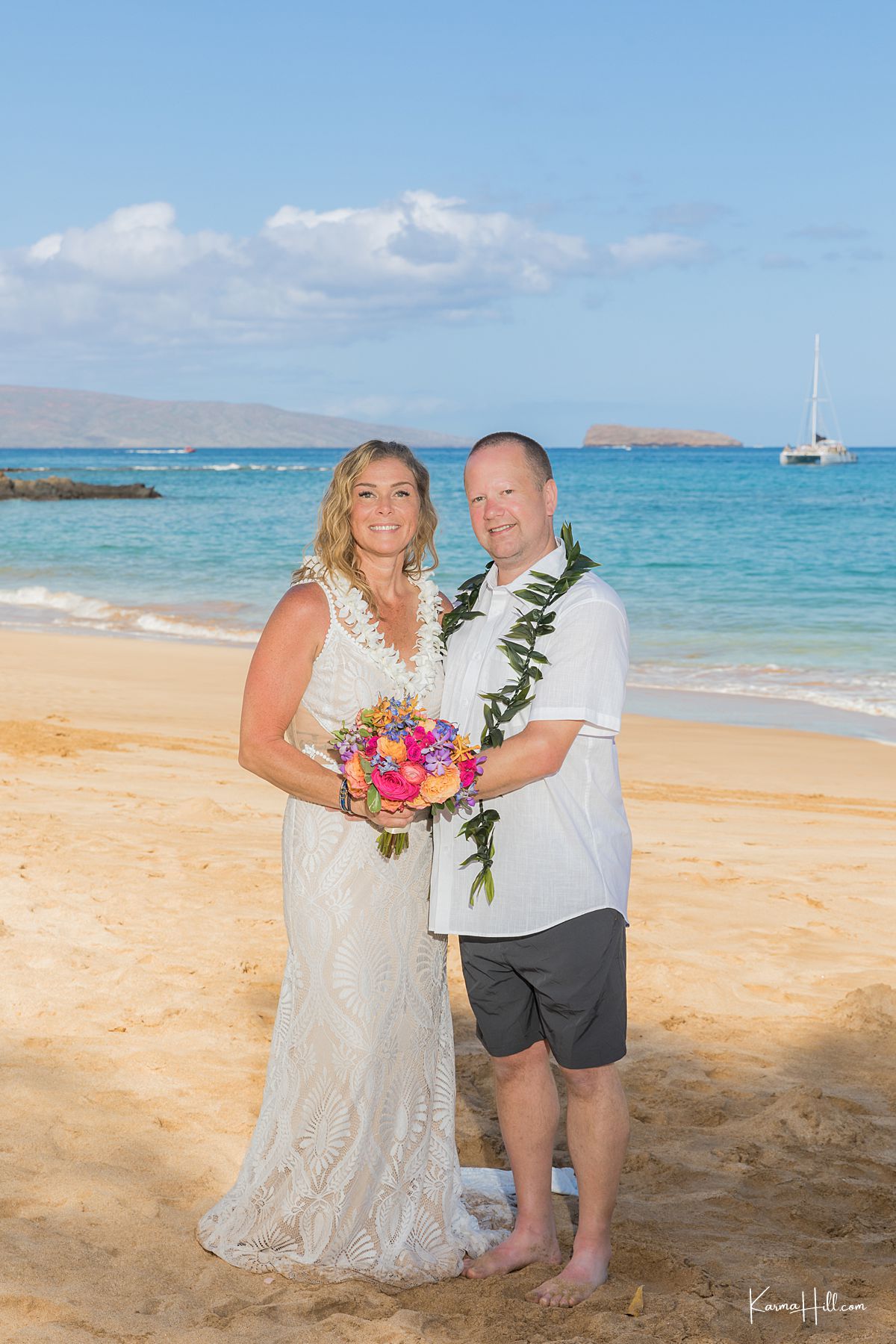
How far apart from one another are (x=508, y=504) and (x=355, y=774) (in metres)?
0.85

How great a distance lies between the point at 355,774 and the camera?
300 cm

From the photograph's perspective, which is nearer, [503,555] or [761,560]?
[503,555]

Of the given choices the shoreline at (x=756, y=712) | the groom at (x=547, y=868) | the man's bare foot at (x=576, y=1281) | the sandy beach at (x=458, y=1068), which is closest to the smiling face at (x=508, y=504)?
the groom at (x=547, y=868)

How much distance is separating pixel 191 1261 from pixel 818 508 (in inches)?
1903

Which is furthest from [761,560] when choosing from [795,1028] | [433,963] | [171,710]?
[433,963]

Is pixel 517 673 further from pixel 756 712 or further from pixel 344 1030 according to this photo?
pixel 756 712

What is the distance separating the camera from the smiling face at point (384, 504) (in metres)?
3.45

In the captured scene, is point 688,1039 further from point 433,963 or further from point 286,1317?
point 286,1317

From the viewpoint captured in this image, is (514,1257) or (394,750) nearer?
(394,750)

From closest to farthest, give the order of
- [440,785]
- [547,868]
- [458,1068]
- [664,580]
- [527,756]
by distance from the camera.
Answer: [440,785] < [527,756] < [547,868] < [458,1068] < [664,580]

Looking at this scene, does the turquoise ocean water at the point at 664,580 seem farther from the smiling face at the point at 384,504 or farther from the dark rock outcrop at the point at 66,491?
the dark rock outcrop at the point at 66,491

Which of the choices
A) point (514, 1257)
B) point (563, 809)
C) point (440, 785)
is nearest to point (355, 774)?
point (440, 785)

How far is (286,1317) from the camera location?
313 centimetres

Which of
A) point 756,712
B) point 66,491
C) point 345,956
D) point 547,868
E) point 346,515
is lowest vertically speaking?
point 756,712
